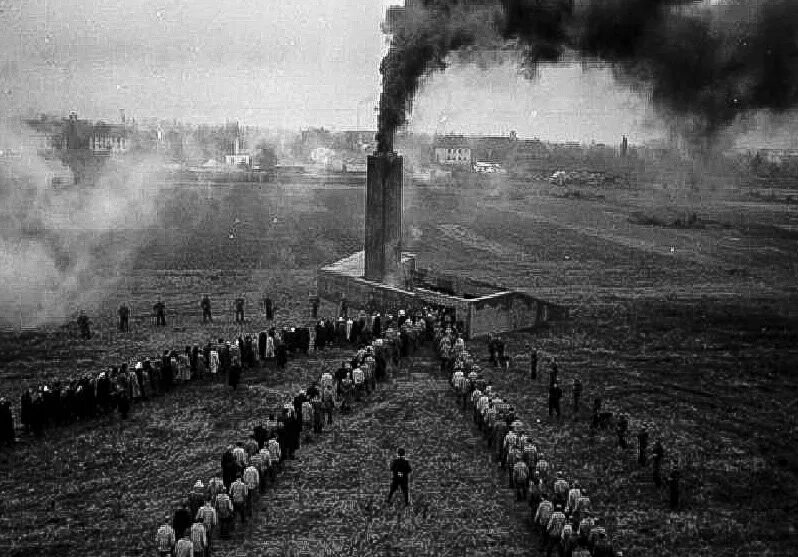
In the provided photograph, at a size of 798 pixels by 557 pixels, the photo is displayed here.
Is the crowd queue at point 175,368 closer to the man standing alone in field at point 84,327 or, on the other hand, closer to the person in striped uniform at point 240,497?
the man standing alone in field at point 84,327

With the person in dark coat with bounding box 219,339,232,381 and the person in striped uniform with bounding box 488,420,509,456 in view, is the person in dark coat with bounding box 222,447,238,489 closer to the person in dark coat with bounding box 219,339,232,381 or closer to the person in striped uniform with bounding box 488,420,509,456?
the person in striped uniform with bounding box 488,420,509,456

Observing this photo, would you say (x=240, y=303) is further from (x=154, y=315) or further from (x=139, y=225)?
(x=139, y=225)

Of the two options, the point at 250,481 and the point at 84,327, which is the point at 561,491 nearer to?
the point at 250,481

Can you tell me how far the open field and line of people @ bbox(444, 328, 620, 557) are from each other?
1.01ft

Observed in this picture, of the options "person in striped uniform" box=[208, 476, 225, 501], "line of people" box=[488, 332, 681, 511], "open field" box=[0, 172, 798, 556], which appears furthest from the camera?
"line of people" box=[488, 332, 681, 511]

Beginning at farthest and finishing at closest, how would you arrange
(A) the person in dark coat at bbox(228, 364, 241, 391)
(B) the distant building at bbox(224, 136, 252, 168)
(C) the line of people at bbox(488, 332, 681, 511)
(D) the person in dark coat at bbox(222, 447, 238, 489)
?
(B) the distant building at bbox(224, 136, 252, 168) → (A) the person in dark coat at bbox(228, 364, 241, 391) → (C) the line of people at bbox(488, 332, 681, 511) → (D) the person in dark coat at bbox(222, 447, 238, 489)

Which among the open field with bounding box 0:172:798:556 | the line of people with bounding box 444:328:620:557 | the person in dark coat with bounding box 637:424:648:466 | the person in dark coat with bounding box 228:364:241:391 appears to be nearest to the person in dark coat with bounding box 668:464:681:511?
the open field with bounding box 0:172:798:556

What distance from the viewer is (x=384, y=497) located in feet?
38.9

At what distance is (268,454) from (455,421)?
429cm

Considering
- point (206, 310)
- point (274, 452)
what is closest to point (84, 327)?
point (206, 310)

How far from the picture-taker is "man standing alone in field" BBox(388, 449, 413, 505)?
37.6ft

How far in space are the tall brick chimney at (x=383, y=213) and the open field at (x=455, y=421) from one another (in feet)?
9.10


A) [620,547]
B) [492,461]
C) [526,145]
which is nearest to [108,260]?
[492,461]

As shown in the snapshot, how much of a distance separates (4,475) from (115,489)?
1.92 metres
